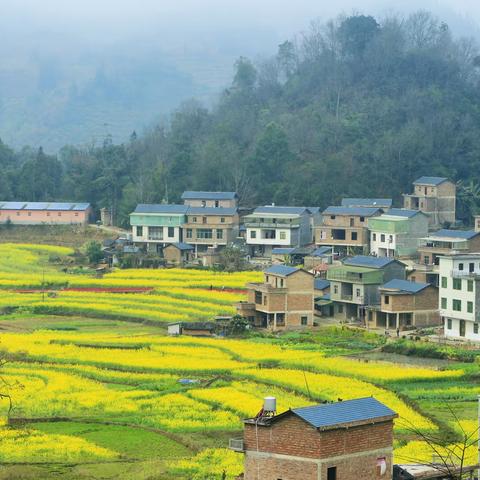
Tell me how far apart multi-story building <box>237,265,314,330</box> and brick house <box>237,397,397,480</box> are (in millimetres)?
27593

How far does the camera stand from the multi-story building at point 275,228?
219 ft

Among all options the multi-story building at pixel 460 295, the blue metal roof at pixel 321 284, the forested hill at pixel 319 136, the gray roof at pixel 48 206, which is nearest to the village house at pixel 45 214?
the gray roof at pixel 48 206

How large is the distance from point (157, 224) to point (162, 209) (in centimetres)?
85

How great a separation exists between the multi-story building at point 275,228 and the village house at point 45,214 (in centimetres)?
1212

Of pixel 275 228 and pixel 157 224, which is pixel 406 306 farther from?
pixel 157 224

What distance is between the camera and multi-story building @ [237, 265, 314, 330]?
50.6m

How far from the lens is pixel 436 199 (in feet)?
226

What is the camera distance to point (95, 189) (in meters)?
79.0

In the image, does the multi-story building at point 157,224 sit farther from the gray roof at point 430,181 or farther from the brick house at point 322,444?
the brick house at point 322,444

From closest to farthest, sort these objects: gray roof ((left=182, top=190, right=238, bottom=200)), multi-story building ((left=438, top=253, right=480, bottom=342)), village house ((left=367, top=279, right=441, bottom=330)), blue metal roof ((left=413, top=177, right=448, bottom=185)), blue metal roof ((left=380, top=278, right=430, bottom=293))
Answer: multi-story building ((left=438, top=253, right=480, bottom=342)) < village house ((left=367, top=279, right=441, bottom=330)) < blue metal roof ((left=380, top=278, right=430, bottom=293)) < blue metal roof ((left=413, top=177, right=448, bottom=185)) < gray roof ((left=182, top=190, right=238, bottom=200))

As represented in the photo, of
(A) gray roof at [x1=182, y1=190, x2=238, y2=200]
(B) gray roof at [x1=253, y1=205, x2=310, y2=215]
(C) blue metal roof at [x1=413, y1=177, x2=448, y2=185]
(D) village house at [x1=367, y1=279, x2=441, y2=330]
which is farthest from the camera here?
(A) gray roof at [x1=182, y1=190, x2=238, y2=200]

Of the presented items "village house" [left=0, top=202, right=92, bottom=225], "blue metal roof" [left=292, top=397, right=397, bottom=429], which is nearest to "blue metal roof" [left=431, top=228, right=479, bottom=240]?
"village house" [left=0, top=202, right=92, bottom=225]

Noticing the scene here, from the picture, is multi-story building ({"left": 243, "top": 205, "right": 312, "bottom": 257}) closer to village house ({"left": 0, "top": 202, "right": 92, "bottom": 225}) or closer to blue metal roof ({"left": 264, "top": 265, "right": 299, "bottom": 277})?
village house ({"left": 0, "top": 202, "right": 92, "bottom": 225})

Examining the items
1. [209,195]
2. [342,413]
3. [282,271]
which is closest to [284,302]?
[282,271]
